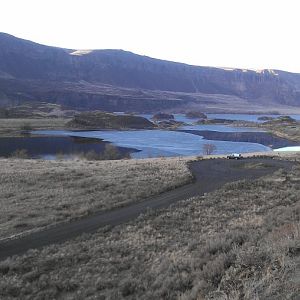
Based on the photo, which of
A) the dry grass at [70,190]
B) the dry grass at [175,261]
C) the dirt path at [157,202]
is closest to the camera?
the dry grass at [175,261]

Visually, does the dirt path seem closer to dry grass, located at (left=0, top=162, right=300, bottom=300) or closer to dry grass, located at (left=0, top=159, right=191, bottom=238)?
dry grass, located at (left=0, top=159, right=191, bottom=238)

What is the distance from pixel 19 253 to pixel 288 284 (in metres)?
12.3

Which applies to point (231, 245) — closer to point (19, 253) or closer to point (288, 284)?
point (288, 284)

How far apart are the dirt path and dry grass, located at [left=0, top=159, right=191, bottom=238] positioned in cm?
99

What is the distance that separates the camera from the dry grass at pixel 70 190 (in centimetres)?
2553

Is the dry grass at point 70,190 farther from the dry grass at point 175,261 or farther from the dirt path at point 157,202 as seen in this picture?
the dry grass at point 175,261

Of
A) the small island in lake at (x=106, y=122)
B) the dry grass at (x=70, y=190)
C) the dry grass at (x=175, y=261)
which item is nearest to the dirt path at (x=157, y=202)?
the dry grass at (x=70, y=190)

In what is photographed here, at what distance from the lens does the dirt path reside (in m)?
20.6

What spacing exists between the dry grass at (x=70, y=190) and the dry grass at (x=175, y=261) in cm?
421

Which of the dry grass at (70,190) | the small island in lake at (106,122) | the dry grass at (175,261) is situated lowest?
the small island in lake at (106,122)

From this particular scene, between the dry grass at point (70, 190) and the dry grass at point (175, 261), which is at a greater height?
the dry grass at point (175, 261)

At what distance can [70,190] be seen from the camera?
33.5m

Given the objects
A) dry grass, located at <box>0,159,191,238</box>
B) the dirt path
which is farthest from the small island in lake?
dry grass, located at <box>0,159,191,238</box>

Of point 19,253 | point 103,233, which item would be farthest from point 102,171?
point 19,253
